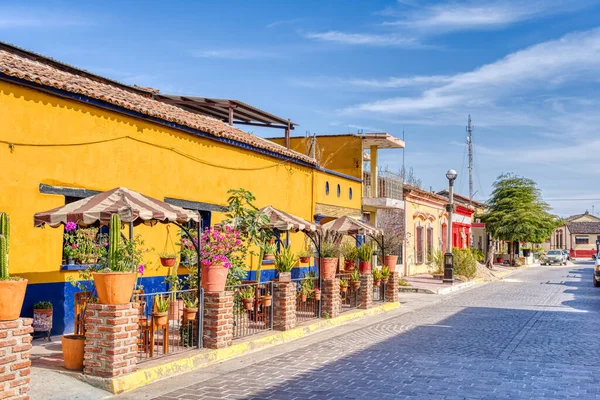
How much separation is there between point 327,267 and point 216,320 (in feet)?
16.3

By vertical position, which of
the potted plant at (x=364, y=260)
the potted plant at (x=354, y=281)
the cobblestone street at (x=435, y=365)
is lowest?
the cobblestone street at (x=435, y=365)

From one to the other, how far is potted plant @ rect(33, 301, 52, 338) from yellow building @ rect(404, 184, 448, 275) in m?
21.7

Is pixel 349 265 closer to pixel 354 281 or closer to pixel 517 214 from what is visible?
pixel 354 281

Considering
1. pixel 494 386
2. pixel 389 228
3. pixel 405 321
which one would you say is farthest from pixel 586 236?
pixel 494 386

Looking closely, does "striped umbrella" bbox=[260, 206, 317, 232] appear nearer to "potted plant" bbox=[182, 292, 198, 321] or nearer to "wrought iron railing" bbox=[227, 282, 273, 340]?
"wrought iron railing" bbox=[227, 282, 273, 340]

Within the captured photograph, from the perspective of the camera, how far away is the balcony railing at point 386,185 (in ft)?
91.3

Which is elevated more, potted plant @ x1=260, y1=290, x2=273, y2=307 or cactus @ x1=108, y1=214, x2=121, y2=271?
cactus @ x1=108, y1=214, x2=121, y2=271

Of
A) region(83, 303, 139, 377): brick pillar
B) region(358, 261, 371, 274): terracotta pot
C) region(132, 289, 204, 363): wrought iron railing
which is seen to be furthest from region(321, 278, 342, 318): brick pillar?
region(83, 303, 139, 377): brick pillar

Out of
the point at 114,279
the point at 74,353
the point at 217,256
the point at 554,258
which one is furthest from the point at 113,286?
the point at 554,258

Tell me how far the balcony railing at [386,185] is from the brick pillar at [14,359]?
22.2m

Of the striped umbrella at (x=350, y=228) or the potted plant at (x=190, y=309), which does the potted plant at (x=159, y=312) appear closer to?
the potted plant at (x=190, y=309)

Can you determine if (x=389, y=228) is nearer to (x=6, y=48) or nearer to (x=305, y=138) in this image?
(x=305, y=138)

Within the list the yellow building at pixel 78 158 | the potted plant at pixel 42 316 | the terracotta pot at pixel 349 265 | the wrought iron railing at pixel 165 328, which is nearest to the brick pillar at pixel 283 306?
the wrought iron railing at pixel 165 328

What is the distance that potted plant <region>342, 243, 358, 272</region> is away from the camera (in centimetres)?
1711
